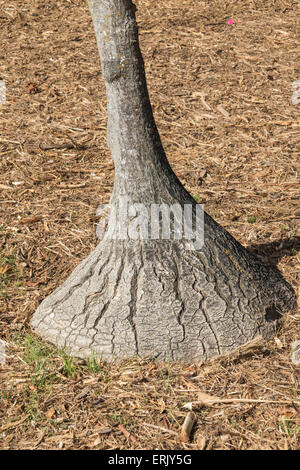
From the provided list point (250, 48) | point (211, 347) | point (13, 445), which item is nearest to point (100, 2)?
point (211, 347)

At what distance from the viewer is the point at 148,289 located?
10.8 ft

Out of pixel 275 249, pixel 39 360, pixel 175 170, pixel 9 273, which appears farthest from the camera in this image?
pixel 175 170

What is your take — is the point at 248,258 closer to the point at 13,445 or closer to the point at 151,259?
the point at 151,259

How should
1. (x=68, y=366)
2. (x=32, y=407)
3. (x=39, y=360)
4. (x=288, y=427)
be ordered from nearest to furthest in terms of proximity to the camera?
(x=288, y=427)
(x=32, y=407)
(x=68, y=366)
(x=39, y=360)

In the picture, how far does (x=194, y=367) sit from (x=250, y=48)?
5097mm

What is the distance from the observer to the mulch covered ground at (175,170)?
2961mm

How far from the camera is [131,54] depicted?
3082 millimetres

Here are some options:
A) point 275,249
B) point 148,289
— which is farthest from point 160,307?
point 275,249

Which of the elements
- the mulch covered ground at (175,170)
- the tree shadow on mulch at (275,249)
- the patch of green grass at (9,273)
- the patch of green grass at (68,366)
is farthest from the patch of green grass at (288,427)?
the patch of green grass at (9,273)

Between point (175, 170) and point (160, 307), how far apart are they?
2.27 m

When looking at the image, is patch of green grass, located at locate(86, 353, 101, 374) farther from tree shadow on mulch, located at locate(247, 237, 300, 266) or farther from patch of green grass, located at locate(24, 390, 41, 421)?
tree shadow on mulch, located at locate(247, 237, 300, 266)

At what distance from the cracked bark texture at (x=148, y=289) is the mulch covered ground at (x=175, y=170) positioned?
113 mm

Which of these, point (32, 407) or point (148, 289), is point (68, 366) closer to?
point (32, 407)

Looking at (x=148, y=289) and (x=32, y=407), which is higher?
(x=148, y=289)
